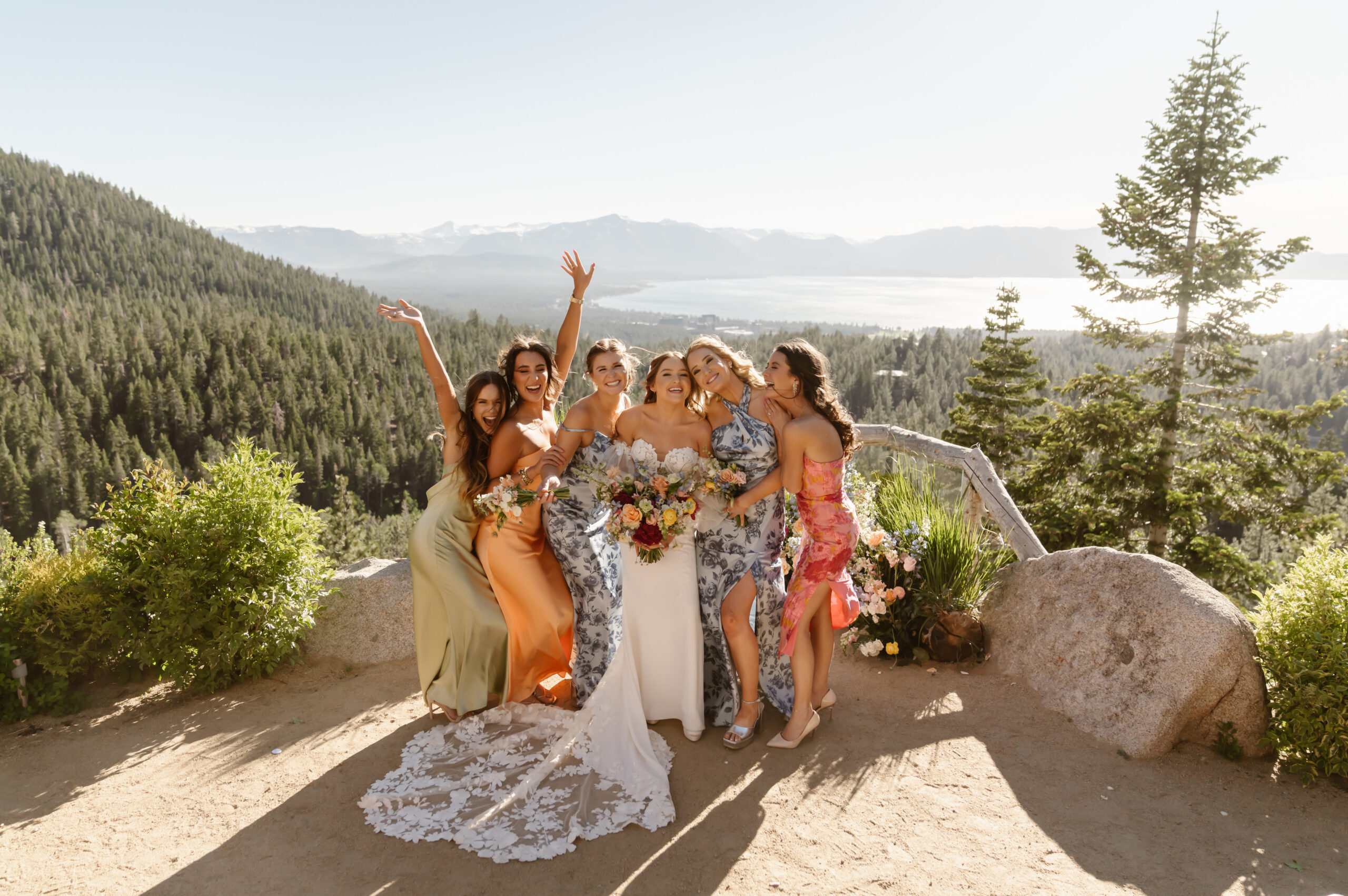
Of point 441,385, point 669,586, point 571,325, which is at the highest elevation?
point 571,325

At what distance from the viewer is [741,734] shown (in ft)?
15.3

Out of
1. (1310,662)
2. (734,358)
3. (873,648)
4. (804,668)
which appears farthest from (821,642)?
(1310,662)

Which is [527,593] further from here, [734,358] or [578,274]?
[578,274]

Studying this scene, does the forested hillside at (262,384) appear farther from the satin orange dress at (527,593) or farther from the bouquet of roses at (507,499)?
the bouquet of roses at (507,499)

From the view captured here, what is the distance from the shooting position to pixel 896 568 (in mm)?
5918

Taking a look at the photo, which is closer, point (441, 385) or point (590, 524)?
point (590, 524)

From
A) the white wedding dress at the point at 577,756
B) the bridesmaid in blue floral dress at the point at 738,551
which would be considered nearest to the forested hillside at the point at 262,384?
the bridesmaid in blue floral dress at the point at 738,551

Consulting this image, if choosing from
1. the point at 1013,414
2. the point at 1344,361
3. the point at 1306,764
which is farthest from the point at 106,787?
the point at 1013,414

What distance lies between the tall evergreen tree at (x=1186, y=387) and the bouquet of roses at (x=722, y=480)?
16.4m

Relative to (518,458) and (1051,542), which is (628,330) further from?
(518,458)

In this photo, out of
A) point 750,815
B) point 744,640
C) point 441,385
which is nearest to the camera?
point 750,815

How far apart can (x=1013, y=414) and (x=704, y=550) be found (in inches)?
804

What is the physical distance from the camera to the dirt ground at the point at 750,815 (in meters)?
3.53

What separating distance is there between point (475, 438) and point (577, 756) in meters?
2.21
